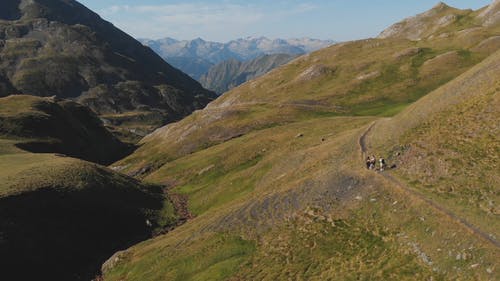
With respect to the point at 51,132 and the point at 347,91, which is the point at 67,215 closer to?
the point at 51,132

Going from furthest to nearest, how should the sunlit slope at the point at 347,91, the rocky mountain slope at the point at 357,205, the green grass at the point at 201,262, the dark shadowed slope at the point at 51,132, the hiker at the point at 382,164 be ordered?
the dark shadowed slope at the point at 51,132 < the sunlit slope at the point at 347,91 < the hiker at the point at 382,164 < the green grass at the point at 201,262 < the rocky mountain slope at the point at 357,205

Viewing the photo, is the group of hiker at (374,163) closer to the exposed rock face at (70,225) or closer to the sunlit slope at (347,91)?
the exposed rock face at (70,225)

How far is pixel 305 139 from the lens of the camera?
270 ft

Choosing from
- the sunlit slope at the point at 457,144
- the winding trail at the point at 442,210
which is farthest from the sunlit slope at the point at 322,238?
the sunlit slope at the point at 457,144

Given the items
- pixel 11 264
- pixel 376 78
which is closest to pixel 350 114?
pixel 376 78

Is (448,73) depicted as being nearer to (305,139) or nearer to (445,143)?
(305,139)

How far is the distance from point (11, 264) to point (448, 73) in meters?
120

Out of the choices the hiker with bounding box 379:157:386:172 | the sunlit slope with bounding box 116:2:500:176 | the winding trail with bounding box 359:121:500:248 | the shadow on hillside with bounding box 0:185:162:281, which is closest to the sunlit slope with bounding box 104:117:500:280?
the winding trail with bounding box 359:121:500:248

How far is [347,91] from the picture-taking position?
132750mm

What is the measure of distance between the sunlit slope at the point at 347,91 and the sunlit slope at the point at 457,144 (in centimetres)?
4902

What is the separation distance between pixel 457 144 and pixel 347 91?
93734 millimetres

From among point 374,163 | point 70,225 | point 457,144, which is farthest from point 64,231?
point 457,144

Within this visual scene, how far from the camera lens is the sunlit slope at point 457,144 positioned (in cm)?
3394

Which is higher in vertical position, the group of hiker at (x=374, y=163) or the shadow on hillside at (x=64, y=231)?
the group of hiker at (x=374, y=163)
